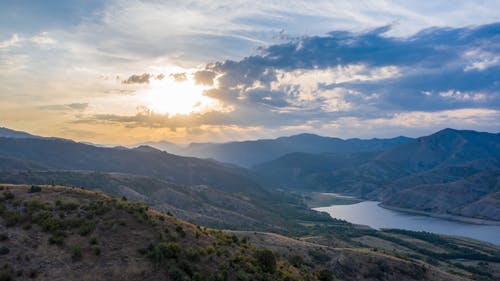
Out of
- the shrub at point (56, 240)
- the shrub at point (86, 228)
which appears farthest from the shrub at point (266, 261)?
the shrub at point (56, 240)

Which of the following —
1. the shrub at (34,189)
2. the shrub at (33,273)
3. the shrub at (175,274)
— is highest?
the shrub at (34,189)

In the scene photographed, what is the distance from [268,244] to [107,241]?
50194 millimetres

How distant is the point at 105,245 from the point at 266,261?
1679 cm

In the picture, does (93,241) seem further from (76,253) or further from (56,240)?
(56,240)

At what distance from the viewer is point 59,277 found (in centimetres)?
2741

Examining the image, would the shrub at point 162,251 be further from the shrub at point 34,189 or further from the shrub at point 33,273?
the shrub at point 34,189

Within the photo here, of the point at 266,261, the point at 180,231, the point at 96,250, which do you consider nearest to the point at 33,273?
the point at 96,250

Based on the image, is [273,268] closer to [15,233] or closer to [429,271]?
[15,233]

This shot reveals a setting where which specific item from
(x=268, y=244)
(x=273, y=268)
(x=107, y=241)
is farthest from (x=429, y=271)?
(x=107, y=241)

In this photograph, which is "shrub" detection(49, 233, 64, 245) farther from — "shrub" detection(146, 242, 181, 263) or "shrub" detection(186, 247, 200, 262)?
"shrub" detection(186, 247, 200, 262)

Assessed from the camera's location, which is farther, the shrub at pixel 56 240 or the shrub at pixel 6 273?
the shrub at pixel 56 240

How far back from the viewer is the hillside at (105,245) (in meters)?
29.0

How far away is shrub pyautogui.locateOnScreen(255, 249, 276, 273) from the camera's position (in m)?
38.7

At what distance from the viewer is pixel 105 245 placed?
32500 mm
